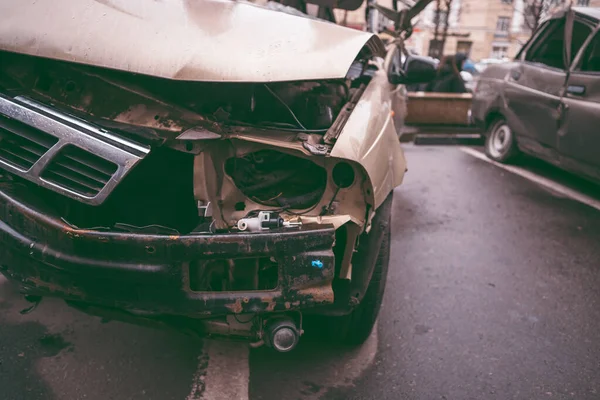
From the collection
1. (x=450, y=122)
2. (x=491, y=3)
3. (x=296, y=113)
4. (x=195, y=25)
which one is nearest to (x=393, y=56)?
(x=296, y=113)

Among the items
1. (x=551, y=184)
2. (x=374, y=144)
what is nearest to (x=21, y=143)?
(x=374, y=144)

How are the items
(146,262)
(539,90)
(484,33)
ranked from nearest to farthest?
(146,262) < (539,90) < (484,33)

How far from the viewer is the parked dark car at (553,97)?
4730 mm

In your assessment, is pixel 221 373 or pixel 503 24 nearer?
pixel 221 373

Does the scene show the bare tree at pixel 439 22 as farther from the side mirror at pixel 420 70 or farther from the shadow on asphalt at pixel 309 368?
the shadow on asphalt at pixel 309 368

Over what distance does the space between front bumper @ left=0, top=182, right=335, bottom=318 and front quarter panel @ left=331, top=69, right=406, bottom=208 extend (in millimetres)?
353

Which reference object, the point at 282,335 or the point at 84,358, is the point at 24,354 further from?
the point at 282,335

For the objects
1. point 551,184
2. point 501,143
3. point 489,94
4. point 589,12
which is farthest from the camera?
point 501,143

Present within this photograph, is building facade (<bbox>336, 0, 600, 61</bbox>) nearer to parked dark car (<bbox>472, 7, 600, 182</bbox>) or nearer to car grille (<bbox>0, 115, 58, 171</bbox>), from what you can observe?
parked dark car (<bbox>472, 7, 600, 182</bbox>)

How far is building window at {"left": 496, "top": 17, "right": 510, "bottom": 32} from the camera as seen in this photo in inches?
1542

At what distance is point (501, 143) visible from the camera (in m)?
6.74

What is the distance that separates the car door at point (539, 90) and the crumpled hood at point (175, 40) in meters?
3.70

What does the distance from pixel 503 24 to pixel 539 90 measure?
38.5m

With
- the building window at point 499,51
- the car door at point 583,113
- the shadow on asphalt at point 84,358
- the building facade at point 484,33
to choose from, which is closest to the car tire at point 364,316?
the shadow on asphalt at point 84,358
